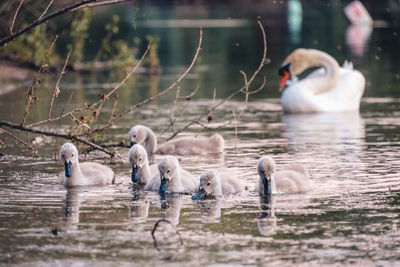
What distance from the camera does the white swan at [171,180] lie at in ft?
34.8

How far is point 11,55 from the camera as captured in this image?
87.6 ft

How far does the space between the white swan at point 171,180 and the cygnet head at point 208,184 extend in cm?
43

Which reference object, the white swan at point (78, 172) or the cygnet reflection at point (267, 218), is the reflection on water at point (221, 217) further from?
the white swan at point (78, 172)

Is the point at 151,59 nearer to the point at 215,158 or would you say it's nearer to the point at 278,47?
the point at 278,47

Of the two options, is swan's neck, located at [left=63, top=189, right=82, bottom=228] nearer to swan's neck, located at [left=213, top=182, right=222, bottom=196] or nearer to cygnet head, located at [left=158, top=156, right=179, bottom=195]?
cygnet head, located at [left=158, top=156, right=179, bottom=195]

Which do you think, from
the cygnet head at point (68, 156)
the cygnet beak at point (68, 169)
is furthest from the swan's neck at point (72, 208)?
the cygnet head at point (68, 156)

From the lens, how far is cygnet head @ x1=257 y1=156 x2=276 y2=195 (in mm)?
10219

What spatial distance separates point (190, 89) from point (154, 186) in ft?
39.8

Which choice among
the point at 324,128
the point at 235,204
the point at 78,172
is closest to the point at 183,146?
the point at 78,172

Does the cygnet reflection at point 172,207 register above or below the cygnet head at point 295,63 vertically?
below

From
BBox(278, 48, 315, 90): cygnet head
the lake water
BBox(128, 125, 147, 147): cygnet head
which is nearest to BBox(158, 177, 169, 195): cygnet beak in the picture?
the lake water

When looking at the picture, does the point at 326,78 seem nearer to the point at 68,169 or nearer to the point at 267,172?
the point at 68,169

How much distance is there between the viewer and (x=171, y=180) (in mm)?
10727

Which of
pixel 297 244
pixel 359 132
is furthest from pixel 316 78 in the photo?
pixel 297 244
